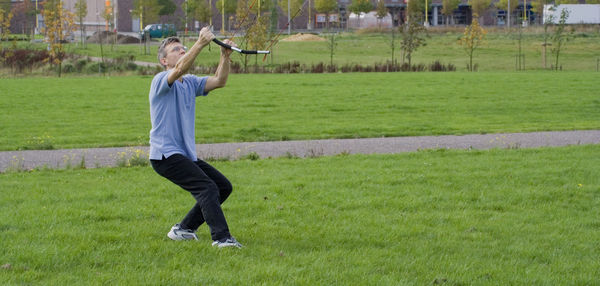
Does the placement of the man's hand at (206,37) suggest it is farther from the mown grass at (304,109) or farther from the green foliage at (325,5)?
the green foliage at (325,5)

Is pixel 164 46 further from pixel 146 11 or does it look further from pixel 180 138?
pixel 146 11

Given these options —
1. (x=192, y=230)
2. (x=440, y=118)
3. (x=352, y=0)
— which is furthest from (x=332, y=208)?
(x=352, y=0)

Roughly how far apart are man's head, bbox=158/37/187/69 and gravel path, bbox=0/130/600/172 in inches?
226

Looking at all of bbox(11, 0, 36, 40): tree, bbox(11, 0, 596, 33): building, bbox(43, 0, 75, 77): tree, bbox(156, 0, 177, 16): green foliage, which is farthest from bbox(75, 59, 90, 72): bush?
bbox(156, 0, 177, 16): green foliage

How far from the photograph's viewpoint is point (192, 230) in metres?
6.74

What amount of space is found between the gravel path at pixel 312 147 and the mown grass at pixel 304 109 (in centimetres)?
88

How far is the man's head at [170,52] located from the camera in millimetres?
6230

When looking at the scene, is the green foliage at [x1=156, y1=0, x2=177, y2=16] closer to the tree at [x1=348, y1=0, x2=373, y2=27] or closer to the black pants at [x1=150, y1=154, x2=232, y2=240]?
the tree at [x1=348, y1=0, x2=373, y2=27]

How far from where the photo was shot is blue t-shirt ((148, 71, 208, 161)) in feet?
20.4

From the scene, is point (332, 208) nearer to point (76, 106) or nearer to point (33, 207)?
point (33, 207)

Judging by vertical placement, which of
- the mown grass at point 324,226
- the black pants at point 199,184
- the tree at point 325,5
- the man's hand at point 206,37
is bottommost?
the mown grass at point 324,226

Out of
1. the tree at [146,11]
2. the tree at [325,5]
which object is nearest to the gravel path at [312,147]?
the tree at [146,11]

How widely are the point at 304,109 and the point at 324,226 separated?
544 inches

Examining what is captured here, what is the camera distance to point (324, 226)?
24.0 ft
